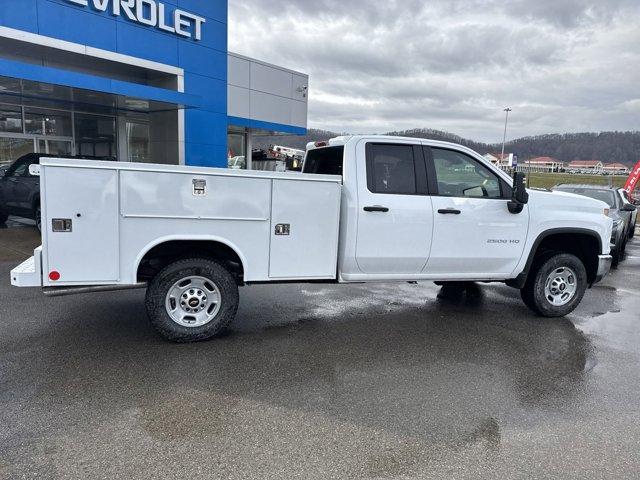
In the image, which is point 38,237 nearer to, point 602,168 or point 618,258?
point 618,258

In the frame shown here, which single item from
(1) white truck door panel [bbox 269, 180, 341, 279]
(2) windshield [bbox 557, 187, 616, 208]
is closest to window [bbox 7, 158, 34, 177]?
(1) white truck door panel [bbox 269, 180, 341, 279]

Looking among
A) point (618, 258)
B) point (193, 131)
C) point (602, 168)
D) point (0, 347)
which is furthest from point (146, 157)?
point (602, 168)

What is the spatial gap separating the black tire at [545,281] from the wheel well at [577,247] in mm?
126

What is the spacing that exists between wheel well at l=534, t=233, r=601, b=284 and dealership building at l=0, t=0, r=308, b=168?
33.8 feet

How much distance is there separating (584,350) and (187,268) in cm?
424

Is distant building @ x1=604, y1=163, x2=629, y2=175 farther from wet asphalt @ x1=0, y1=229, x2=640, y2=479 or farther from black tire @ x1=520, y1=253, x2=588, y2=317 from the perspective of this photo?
wet asphalt @ x1=0, y1=229, x2=640, y2=479

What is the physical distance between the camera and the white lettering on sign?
42.4ft

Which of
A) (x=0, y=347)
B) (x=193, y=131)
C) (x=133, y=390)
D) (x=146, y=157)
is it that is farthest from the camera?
(x=146, y=157)

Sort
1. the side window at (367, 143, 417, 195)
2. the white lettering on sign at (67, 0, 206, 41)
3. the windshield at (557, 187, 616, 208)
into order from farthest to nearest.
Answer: the white lettering on sign at (67, 0, 206, 41)
the windshield at (557, 187, 616, 208)
the side window at (367, 143, 417, 195)

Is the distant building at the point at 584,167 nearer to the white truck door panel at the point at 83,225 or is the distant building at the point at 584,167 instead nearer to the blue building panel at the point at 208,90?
the blue building panel at the point at 208,90

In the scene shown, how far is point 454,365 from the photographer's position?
186 inches

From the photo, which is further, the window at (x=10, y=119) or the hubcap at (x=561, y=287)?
the window at (x=10, y=119)

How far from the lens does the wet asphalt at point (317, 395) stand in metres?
3.07

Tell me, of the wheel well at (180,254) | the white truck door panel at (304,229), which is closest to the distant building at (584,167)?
the white truck door panel at (304,229)
